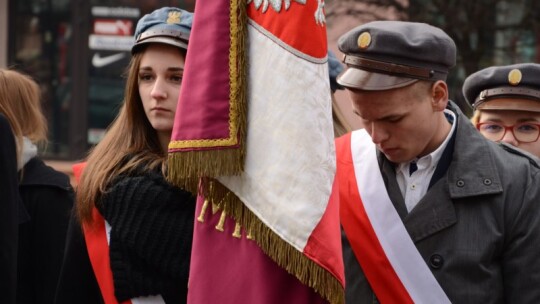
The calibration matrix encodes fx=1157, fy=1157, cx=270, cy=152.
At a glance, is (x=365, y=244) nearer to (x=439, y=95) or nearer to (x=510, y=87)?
(x=439, y=95)

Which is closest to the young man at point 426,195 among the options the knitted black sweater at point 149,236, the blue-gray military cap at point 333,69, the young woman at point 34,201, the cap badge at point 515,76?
the knitted black sweater at point 149,236

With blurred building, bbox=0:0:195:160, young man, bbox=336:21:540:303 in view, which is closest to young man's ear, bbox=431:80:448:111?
young man, bbox=336:21:540:303

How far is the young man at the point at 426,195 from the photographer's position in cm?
338

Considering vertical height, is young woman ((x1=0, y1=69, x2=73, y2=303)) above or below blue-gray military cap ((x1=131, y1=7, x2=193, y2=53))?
below

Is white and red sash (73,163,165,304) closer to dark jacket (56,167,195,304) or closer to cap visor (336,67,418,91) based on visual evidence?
dark jacket (56,167,195,304)

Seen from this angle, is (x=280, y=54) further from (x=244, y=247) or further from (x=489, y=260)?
(x=489, y=260)

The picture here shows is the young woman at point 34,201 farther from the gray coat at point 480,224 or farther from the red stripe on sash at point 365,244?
the gray coat at point 480,224

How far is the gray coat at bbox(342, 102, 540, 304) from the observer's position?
3359 millimetres

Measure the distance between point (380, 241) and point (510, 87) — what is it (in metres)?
1.43

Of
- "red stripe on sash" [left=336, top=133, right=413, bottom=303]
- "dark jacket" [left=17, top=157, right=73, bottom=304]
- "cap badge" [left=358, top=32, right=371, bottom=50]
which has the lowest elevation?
"dark jacket" [left=17, top=157, right=73, bottom=304]

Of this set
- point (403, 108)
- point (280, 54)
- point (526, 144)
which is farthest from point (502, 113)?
point (280, 54)

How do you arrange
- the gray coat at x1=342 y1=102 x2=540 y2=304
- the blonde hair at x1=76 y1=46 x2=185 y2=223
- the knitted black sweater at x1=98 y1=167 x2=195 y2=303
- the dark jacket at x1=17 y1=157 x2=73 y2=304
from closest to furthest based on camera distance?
the gray coat at x1=342 y1=102 x2=540 y2=304 < the knitted black sweater at x1=98 y1=167 x2=195 y2=303 < the blonde hair at x1=76 y1=46 x2=185 y2=223 < the dark jacket at x1=17 y1=157 x2=73 y2=304

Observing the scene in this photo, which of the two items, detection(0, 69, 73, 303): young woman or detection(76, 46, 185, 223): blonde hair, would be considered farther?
detection(0, 69, 73, 303): young woman

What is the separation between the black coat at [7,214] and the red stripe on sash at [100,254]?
39 cm
